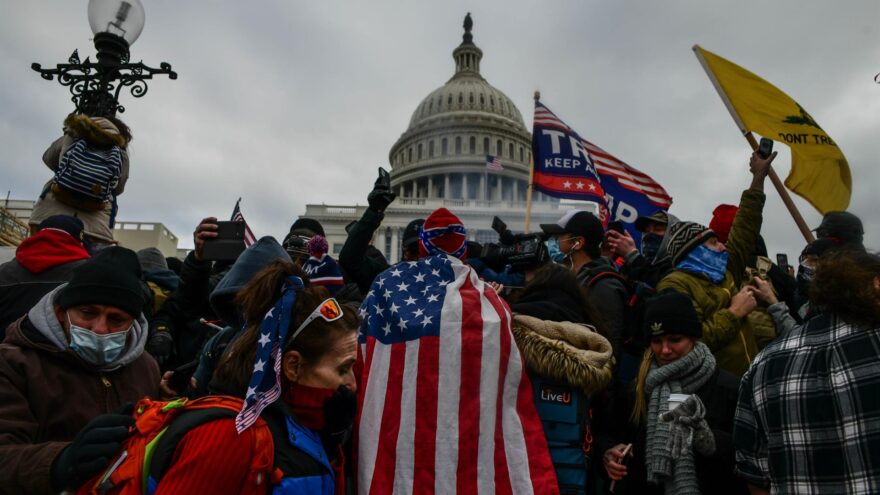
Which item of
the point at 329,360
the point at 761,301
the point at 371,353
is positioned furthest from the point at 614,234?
the point at 329,360

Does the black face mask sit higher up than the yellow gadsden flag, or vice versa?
the yellow gadsden flag

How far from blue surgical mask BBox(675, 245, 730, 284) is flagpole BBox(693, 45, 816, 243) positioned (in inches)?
38.8

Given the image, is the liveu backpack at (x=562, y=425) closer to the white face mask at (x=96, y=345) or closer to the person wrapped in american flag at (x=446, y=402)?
the person wrapped in american flag at (x=446, y=402)

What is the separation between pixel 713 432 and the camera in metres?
2.81

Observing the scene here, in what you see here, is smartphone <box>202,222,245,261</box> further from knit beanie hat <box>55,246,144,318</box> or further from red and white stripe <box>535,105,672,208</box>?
red and white stripe <box>535,105,672,208</box>

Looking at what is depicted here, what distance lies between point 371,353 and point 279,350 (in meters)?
0.66

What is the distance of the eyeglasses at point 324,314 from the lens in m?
1.98

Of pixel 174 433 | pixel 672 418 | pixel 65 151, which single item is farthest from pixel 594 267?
pixel 65 151

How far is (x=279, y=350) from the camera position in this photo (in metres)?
1.86

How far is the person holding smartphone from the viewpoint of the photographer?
2709mm

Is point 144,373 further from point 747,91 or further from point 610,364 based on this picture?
point 747,91

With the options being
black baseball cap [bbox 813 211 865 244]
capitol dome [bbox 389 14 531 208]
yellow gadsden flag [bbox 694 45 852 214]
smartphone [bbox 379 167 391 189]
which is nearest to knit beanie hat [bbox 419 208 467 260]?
smartphone [bbox 379 167 391 189]

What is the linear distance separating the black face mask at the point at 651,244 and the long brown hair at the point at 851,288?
112 inches

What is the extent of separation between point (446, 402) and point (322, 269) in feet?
4.22
